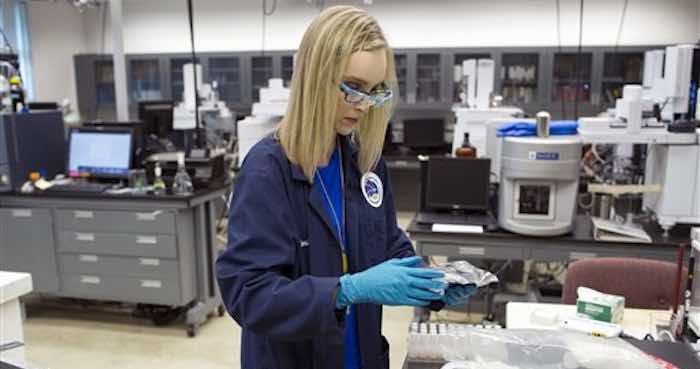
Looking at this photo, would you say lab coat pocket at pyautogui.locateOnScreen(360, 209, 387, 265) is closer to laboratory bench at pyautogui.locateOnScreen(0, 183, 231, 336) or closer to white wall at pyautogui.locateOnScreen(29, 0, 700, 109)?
laboratory bench at pyautogui.locateOnScreen(0, 183, 231, 336)

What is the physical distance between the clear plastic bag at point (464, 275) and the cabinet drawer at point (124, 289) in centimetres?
242

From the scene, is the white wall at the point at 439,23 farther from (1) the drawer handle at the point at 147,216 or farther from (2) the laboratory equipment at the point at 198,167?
(1) the drawer handle at the point at 147,216

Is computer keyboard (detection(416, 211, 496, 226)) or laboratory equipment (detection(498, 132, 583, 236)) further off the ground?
laboratory equipment (detection(498, 132, 583, 236))

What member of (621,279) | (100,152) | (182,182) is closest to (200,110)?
(100,152)

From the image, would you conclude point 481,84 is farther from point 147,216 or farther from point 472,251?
point 147,216

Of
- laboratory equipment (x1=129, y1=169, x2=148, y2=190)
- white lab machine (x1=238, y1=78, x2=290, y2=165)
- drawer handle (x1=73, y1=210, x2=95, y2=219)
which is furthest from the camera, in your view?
white lab machine (x1=238, y1=78, x2=290, y2=165)

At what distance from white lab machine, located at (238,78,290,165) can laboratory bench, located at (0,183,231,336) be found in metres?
0.36

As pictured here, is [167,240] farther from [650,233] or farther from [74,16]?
[74,16]

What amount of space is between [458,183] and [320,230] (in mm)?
2009

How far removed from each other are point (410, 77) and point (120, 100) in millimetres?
3411

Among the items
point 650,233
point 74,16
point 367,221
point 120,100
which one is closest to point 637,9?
point 650,233

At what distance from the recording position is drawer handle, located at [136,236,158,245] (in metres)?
3.25

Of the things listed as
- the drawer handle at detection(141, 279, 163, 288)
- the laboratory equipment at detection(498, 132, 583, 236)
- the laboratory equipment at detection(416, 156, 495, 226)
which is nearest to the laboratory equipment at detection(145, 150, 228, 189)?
the drawer handle at detection(141, 279, 163, 288)

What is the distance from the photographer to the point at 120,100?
164 inches
